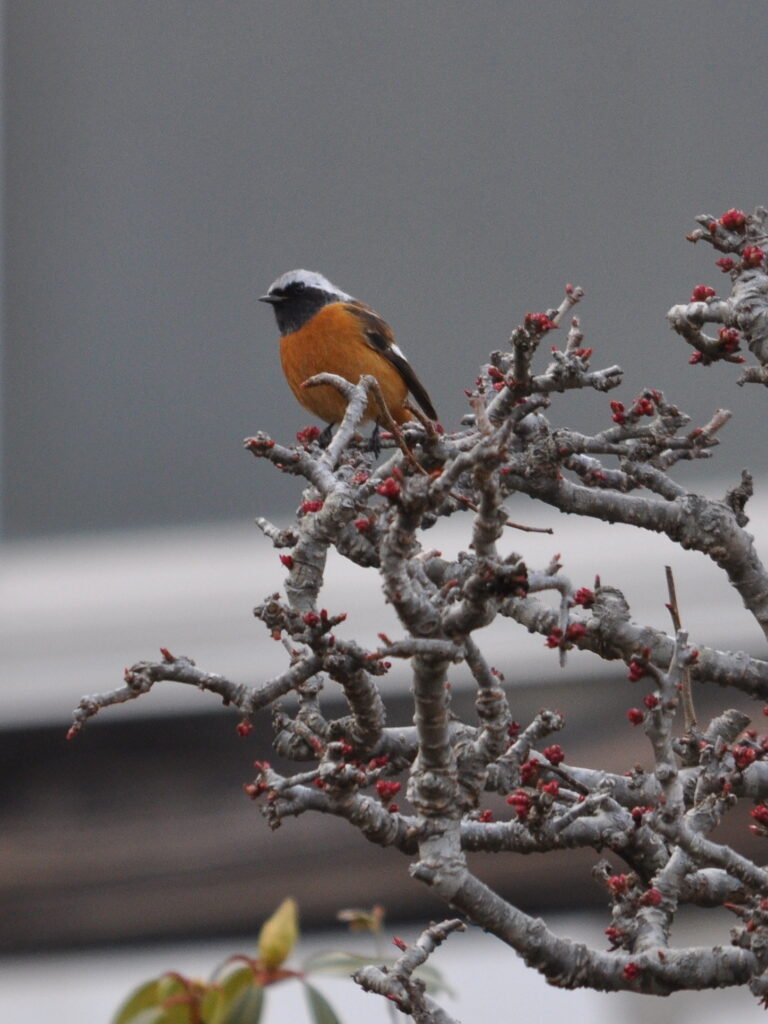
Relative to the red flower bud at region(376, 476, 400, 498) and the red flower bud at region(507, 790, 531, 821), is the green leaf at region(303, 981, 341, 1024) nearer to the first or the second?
the red flower bud at region(507, 790, 531, 821)

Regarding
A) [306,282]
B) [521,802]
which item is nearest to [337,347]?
[306,282]

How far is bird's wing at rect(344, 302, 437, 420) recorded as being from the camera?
3.87 m

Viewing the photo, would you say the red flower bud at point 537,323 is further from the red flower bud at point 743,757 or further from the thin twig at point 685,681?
the red flower bud at point 743,757

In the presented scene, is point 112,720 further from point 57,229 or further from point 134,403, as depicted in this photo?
point 57,229

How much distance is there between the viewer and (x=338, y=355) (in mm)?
3980

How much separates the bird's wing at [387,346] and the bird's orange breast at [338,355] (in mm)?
16

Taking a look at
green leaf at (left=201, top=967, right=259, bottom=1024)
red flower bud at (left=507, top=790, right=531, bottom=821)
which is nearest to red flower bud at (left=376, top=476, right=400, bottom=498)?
green leaf at (left=201, top=967, right=259, bottom=1024)

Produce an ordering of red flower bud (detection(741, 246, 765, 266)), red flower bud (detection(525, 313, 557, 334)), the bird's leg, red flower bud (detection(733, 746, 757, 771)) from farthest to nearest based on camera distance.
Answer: the bird's leg → red flower bud (detection(741, 246, 765, 266)) → red flower bud (detection(733, 746, 757, 771)) → red flower bud (detection(525, 313, 557, 334))

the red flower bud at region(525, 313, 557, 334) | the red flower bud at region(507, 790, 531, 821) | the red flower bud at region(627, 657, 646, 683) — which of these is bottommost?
the red flower bud at region(507, 790, 531, 821)

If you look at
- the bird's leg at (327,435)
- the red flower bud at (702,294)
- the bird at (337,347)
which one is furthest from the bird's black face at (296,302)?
the red flower bud at (702,294)

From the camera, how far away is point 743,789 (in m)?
1.83

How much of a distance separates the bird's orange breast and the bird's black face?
0.06m

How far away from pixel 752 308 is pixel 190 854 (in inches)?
114

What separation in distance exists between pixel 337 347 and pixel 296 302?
31 centimetres
